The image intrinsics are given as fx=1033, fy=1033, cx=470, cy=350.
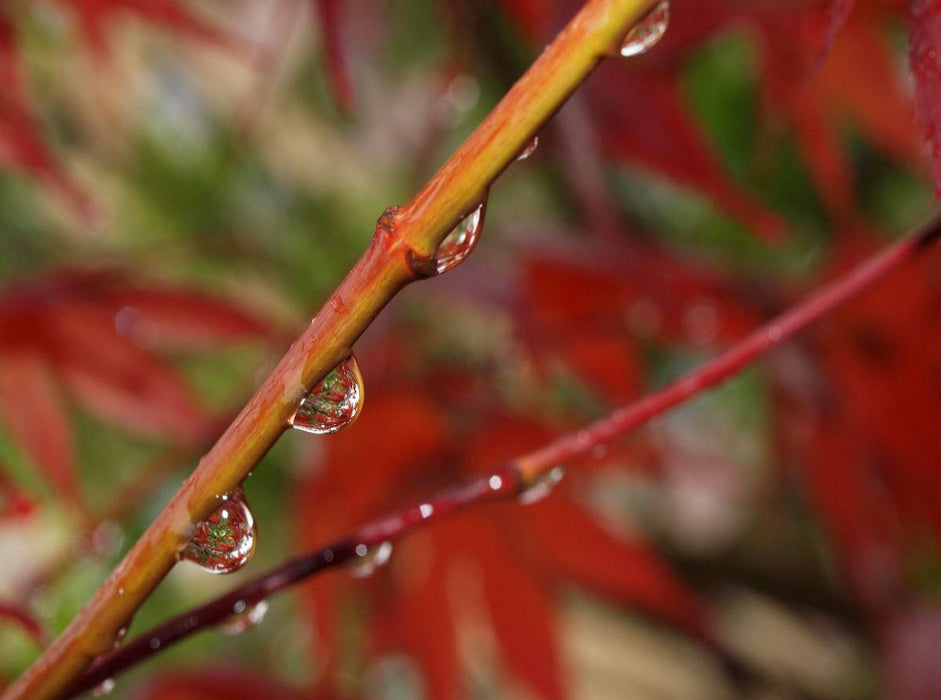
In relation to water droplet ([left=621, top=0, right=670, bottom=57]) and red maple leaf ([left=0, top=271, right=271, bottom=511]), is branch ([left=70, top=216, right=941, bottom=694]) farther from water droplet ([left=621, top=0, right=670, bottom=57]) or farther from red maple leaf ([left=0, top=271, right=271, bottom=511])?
red maple leaf ([left=0, top=271, right=271, bottom=511])

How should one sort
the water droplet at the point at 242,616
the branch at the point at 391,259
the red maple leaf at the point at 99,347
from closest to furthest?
1. the branch at the point at 391,259
2. the water droplet at the point at 242,616
3. the red maple leaf at the point at 99,347

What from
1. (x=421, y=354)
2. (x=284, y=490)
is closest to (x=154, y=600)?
(x=284, y=490)

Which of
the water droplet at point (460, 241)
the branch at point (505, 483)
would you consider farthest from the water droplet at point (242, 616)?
the water droplet at point (460, 241)

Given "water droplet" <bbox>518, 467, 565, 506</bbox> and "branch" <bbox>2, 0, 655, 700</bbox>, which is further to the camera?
"water droplet" <bbox>518, 467, 565, 506</bbox>

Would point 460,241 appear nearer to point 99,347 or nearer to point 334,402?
point 334,402

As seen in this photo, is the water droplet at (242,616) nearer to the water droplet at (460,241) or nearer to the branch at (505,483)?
the branch at (505,483)

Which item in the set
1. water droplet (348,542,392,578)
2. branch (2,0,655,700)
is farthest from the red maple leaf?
branch (2,0,655,700)
